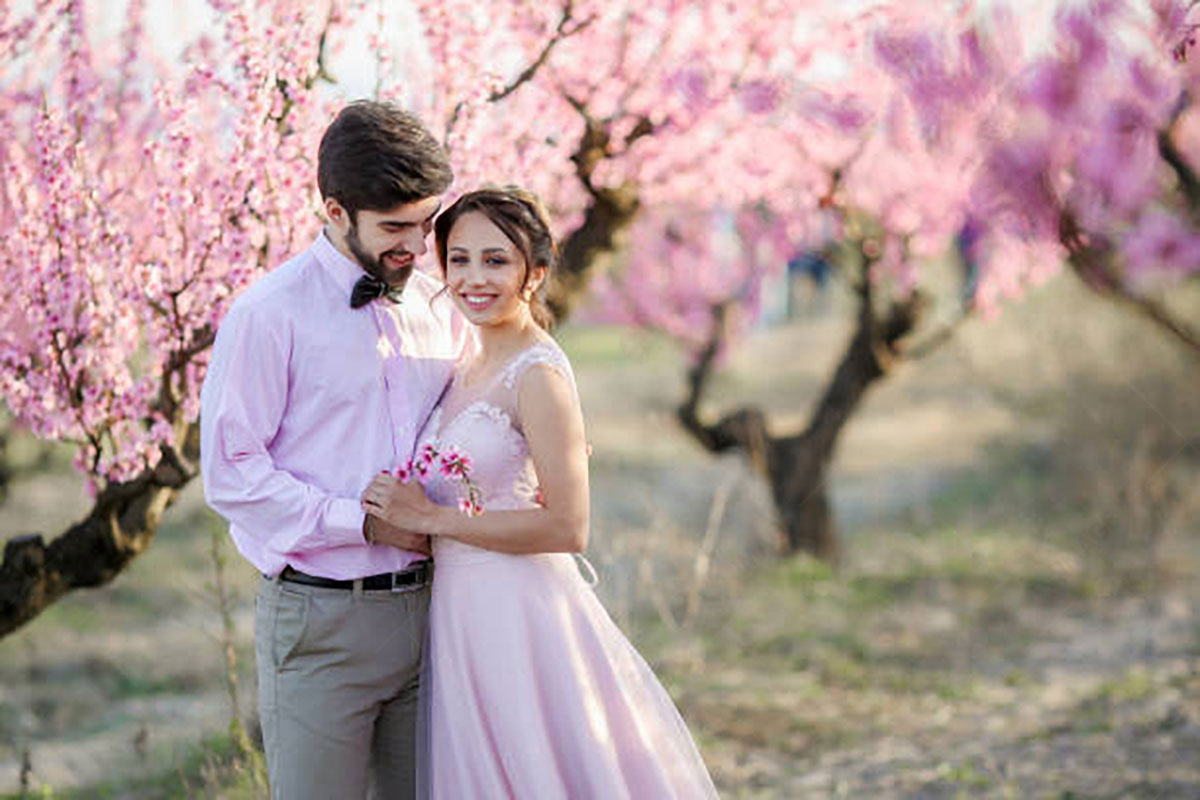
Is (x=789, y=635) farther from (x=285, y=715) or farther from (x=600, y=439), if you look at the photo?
(x=600, y=439)

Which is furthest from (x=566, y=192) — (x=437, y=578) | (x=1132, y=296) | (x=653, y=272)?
(x=653, y=272)

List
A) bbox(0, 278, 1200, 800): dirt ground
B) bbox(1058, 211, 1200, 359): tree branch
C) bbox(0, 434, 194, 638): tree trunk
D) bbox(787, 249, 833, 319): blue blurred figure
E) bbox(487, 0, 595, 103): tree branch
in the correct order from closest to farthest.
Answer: bbox(1058, 211, 1200, 359): tree branch
bbox(0, 434, 194, 638): tree trunk
bbox(487, 0, 595, 103): tree branch
bbox(0, 278, 1200, 800): dirt ground
bbox(787, 249, 833, 319): blue blurred figure

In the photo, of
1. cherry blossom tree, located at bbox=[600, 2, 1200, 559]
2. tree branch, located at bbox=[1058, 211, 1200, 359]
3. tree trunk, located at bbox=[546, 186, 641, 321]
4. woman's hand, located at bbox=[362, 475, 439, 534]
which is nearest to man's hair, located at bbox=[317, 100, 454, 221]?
woman's hand, located at bbox=[362, 475, 439, 534]

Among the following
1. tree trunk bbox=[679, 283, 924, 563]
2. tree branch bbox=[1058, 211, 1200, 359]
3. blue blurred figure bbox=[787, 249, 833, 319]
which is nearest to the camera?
tree branch bbox=[1058, 211, 1200, 359]

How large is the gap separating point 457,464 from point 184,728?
3.83m

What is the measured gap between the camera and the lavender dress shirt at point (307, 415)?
2551 millimetres

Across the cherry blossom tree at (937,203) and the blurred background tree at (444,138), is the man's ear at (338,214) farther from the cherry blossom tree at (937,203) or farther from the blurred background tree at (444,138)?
the cherry blossom tree at (937,203)

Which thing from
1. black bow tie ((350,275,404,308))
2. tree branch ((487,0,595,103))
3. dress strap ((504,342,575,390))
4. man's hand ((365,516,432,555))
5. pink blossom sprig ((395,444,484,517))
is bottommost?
man's hand ((365,516,432,555))

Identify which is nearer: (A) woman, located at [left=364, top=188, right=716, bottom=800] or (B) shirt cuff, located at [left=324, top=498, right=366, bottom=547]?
(B) shirt cuff, located at [left=324, top=498, right=366, bottom=547]

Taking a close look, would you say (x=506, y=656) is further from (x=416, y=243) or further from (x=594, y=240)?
(x=594, y=240)

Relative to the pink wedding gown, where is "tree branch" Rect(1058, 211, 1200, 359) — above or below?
above

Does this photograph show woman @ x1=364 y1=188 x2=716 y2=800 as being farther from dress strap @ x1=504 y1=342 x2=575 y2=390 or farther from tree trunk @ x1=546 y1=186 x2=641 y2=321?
tree trunk @ x1=546 y1=186 x2=641 y2=321

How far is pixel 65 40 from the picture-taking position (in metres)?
4.16

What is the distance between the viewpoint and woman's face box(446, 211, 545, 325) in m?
2.73
